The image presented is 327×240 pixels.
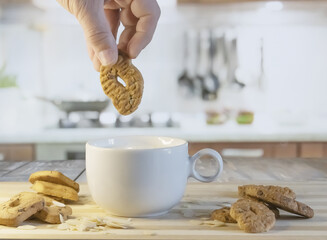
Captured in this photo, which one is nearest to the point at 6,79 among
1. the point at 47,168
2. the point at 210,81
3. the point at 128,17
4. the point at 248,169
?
the point at 210,81

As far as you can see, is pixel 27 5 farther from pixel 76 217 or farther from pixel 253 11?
pixel 76 217

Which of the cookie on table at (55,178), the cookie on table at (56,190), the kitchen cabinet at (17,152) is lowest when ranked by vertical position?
the kitchen cabinet at (17,152)

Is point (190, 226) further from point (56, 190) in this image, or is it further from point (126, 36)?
point (126, 36)

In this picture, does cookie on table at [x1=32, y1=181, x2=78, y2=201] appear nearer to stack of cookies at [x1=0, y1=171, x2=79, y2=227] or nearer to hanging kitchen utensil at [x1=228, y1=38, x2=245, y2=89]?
stack of cookies at [x1=0, y1=171, x2=79, y2=227]

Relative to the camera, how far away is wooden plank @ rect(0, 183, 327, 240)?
0.58 meters

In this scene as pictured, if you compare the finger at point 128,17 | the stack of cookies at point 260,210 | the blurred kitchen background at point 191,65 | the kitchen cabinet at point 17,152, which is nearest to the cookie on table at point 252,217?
the stack of cookies at point 260,210

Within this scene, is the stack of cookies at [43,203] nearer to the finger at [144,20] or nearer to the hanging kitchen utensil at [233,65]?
the finger at [144,20]

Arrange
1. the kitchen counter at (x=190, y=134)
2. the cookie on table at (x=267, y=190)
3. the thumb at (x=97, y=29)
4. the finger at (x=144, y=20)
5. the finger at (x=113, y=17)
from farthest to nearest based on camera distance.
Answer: the kitchen counter at (x=190, y=134) → the finger at (x=113, y=17) → the finger at (x=144, y=20) → the thumb at (x=97, y=29) → the cookie on table at (x=267, y=190)

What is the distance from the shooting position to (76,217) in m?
0.68

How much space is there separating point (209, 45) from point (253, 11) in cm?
37

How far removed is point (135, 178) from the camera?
0.66 metres

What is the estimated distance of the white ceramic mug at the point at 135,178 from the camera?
2.17 feet

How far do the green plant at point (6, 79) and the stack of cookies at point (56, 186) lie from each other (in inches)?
92.2

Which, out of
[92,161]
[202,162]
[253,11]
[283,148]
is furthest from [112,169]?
[253,11]
